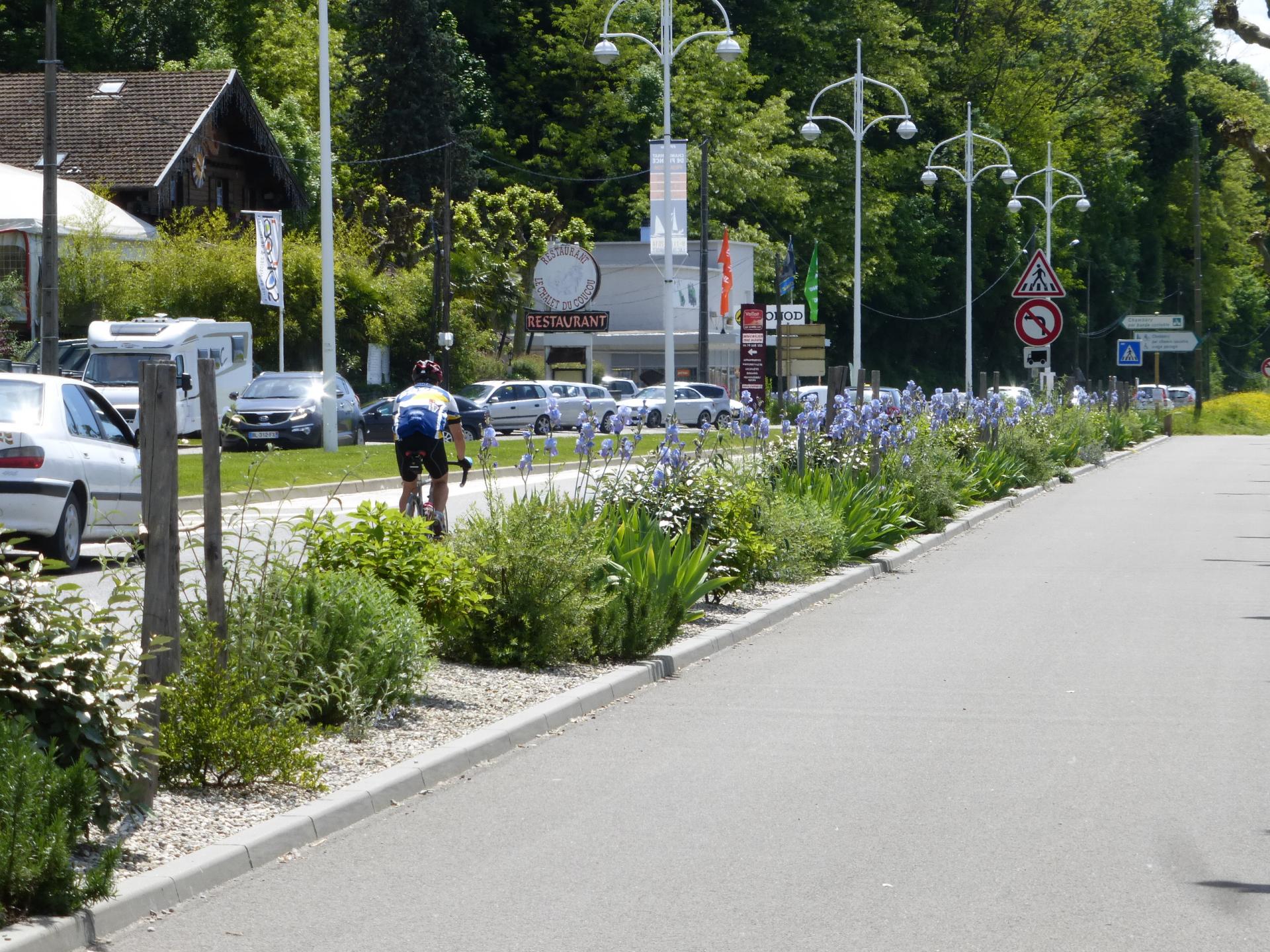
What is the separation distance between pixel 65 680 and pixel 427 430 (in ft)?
30.7

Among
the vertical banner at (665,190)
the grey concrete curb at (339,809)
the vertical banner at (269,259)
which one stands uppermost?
the vertical banner at (665,190)

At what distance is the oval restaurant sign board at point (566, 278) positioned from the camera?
2454 inches

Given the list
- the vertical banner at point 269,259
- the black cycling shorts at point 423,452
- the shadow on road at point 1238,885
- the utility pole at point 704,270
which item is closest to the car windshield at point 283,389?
the vertical banner at point 269,259

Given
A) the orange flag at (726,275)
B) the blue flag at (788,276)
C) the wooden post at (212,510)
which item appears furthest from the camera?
the orange flag at (726,275)

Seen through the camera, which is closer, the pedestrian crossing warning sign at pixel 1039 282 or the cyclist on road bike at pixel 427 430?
the cyclist on road bike at pixel 427 430

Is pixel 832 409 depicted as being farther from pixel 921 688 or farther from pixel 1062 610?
pixel 921 688

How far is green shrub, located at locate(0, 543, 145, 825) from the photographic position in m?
5.46

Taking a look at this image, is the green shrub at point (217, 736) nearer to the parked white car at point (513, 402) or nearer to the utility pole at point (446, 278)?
the parked white car at point (513, 402)

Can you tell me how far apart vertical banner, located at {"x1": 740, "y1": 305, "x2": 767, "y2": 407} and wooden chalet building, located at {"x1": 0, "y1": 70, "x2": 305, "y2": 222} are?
17.3 metres

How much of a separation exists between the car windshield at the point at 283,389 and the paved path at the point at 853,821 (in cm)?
2445

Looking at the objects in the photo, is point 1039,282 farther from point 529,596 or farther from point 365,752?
point 365,752

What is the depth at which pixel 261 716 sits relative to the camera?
7.16 metres

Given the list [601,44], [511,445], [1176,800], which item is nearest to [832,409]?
[1176,800]

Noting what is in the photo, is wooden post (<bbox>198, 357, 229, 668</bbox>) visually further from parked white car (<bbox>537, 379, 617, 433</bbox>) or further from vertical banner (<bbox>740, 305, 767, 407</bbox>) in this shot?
parked white car (<bbox>537, 379, 617, 433</bbox>)
